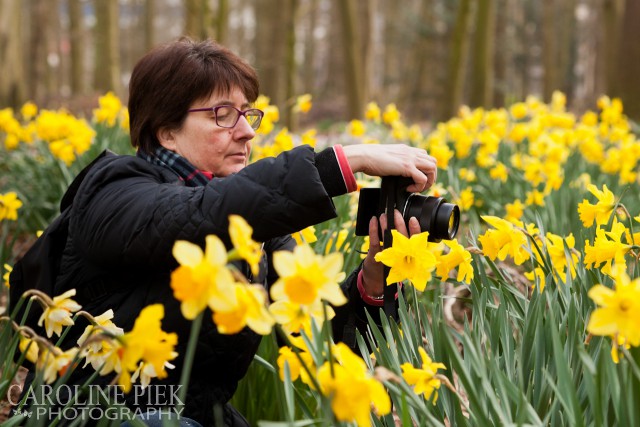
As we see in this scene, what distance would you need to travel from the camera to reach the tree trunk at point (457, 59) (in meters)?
8.71

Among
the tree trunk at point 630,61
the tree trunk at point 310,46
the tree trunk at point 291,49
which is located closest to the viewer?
the tree trunk at point 630,61

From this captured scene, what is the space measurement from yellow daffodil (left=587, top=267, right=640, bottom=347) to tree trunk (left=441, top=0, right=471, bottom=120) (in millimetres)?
8001

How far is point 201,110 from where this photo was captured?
1.88 meters

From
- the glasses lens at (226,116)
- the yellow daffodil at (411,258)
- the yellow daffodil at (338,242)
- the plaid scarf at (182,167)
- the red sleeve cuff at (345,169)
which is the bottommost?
the yellow daffodil at (338,242)

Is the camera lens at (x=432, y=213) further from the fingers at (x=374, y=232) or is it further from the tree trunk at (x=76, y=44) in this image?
the tree trunk at (x=76, y=44)

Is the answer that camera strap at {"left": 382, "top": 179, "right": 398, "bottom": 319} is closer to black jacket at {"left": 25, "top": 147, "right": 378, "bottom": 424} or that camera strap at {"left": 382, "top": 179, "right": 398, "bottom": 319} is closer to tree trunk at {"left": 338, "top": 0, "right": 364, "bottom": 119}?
black jacket at {"left": 25, "top": 147, "right": 378, "bottom": 424}

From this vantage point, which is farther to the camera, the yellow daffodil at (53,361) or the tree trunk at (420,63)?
the tree trunk at (420,63)

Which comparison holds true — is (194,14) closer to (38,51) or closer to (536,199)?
(38,51)

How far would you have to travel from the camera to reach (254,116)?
6.82 ft

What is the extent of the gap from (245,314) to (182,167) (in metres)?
0.99

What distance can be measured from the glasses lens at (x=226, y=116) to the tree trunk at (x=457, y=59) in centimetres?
720

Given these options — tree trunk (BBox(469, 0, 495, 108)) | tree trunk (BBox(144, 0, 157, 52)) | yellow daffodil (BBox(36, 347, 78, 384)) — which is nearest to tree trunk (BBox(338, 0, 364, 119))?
tree trunk (BBox(469, 0, 495, 108))

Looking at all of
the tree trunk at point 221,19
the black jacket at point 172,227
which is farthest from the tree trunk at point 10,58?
the black jacket at point 172,227

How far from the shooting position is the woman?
149 cm
